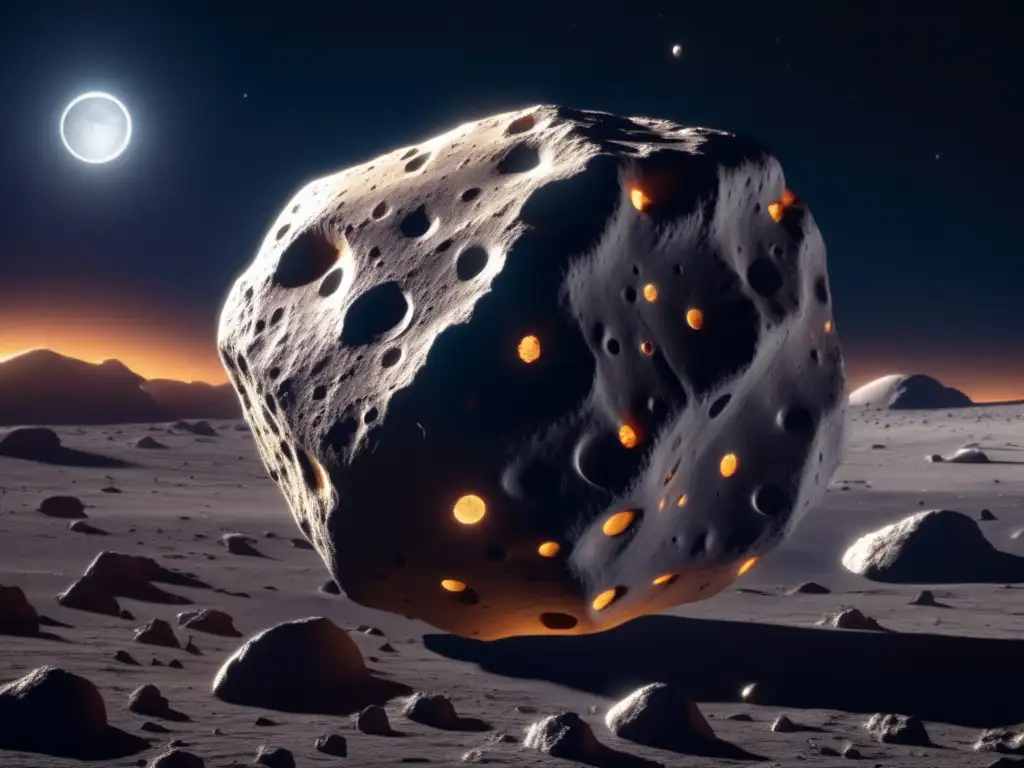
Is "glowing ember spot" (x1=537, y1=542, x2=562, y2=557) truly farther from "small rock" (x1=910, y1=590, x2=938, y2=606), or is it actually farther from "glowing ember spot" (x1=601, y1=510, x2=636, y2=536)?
"small rock" (x1=910, y1=590, x2=938, y2=606)

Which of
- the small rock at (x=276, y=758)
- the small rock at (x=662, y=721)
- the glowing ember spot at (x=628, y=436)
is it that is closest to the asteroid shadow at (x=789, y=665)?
the small rock at (x=662, y=721)

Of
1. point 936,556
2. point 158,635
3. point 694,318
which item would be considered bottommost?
point 936,556

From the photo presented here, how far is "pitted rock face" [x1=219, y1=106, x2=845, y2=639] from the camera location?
4324mm

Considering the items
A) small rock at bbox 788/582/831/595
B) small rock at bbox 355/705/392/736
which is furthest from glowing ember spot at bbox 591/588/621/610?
small rock at bbox 788/582/831/595

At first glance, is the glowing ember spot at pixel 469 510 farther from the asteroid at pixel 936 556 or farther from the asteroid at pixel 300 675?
the asteroid at pixel 936 556

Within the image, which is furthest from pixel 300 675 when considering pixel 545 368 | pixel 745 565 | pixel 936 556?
pixel 936 556

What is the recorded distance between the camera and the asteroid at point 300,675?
4.29m

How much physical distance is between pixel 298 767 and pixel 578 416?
1612 mm

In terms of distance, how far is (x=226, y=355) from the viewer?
5.67 meters

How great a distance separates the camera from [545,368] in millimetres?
4309

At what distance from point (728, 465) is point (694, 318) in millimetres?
772

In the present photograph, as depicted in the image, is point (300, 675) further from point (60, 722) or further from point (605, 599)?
point (605, 599)

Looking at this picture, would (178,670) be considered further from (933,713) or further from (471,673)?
(933,713)

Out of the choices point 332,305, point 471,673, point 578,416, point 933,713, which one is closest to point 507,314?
point 578,416
